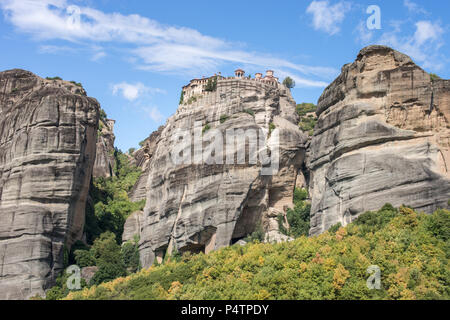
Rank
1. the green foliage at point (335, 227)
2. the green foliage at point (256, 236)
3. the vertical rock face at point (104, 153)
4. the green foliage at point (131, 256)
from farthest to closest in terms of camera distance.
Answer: the vertical rock face at point (104, 153) < the green foliage at point (131, 256) < the green foliage at point (256, 236) < the green foliage at point (335, 227)

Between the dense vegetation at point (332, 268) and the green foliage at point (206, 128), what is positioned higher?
the green foliage at point (206, 128)

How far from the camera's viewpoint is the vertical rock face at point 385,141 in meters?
47.6

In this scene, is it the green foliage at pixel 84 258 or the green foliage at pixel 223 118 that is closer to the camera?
the green foliage at pixel 84 258

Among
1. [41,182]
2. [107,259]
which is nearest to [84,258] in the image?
[107,259]

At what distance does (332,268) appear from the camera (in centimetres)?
4216

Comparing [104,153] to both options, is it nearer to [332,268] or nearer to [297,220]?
[297,220]

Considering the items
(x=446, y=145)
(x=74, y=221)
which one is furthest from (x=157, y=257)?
(x=446, y=145)

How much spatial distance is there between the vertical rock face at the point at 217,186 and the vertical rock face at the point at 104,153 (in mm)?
15564

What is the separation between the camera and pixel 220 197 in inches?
2384

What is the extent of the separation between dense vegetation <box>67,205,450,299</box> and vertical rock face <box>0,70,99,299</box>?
11.7 metres

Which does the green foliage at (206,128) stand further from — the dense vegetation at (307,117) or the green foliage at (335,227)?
the green foliage at (335,227)

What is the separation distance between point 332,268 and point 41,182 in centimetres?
3106

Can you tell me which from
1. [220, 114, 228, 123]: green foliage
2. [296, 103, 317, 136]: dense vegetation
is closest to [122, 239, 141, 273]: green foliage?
[220, 114, 228, 123]: green foliage

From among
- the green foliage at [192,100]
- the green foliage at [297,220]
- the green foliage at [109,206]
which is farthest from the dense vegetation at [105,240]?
the green foliage at [297,220]
